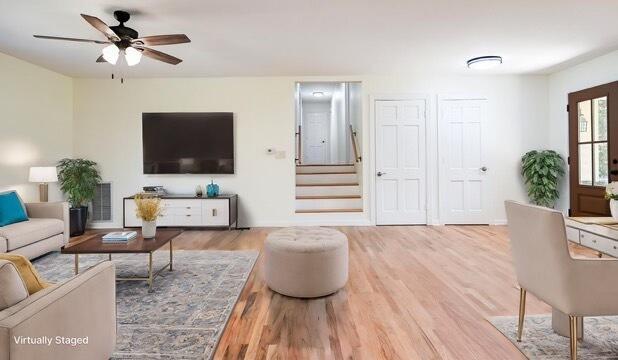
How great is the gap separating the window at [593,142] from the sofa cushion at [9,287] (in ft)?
20.3

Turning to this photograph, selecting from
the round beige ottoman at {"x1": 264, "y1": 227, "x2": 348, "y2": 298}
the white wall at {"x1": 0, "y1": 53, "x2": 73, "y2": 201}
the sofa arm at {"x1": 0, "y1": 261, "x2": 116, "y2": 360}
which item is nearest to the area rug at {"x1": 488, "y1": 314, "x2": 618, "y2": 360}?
the round beige ottoman at {"x1": 264, "y1": 227, "x2": 348, "y2": 298}

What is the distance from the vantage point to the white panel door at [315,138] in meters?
11.2

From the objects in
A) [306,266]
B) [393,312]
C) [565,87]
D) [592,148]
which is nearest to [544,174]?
[592,148]

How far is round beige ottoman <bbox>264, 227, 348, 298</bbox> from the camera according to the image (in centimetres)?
262

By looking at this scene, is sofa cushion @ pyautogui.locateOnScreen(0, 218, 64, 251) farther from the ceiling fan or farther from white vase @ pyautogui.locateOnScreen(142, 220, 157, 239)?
the ceiling fan

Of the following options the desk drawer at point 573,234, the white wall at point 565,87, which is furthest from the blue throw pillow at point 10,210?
the white wall at point 565,87

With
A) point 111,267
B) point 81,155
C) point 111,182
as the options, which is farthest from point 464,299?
point 81,155

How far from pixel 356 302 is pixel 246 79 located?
4.42m

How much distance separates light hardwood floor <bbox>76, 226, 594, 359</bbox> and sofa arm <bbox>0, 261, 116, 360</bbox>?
26.3 inches

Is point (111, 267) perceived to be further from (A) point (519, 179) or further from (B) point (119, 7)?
(A) point (519, 179)

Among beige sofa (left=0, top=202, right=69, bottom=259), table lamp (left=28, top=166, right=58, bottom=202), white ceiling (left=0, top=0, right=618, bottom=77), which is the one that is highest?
white ceiling (left=0, top=0, right=618, bottom=77)

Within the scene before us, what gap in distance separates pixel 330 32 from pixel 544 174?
4.12 metres

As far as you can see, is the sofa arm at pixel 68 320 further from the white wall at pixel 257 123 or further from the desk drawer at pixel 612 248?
the white wall at pixel 257 123

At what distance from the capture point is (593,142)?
483 cm
